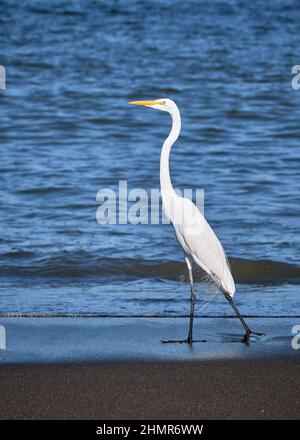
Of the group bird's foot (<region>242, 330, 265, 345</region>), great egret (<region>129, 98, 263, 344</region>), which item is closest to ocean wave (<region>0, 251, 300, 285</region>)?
great egret (<region>129, 98, 263, 344</region>)

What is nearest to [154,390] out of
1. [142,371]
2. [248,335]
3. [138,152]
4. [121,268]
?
[142,371]

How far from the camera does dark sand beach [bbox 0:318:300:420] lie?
395 cm

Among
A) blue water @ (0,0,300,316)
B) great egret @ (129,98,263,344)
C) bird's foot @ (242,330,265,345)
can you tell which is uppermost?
great egret @ (129,98,263,344)

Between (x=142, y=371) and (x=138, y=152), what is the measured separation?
7.69m

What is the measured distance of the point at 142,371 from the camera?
4473 mm

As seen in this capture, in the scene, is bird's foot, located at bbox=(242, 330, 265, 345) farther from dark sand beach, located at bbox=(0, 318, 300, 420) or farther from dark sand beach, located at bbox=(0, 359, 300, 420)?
dark sand beach, located at bbox=(0, 359, 300, 420)

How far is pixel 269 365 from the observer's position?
15.1ft

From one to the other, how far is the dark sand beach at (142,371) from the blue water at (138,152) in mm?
543

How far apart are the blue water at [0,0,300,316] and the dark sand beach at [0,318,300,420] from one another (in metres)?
0.54

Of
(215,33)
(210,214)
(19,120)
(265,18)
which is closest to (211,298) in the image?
(210,214)

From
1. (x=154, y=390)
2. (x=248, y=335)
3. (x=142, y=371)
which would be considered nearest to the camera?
(x=154, y=390)

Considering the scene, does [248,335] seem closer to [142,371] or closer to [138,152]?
[142,371]

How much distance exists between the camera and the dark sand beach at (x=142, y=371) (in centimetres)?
395

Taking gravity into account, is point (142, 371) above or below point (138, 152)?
above
